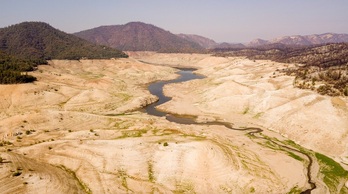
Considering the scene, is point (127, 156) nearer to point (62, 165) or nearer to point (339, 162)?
point (62, 165)

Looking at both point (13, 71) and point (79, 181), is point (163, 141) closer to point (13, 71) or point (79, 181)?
point (79, 181)

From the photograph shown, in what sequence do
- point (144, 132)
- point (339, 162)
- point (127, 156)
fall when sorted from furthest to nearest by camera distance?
point (144, 132) → point (339, 162) → point (127, 156)

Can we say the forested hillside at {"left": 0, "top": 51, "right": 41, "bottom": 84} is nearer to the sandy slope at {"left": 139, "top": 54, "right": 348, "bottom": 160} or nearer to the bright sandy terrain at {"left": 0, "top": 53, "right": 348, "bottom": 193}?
the bright sandy terrain at {"left": 0, "top": 53, "right": 348, "bottom": 193}

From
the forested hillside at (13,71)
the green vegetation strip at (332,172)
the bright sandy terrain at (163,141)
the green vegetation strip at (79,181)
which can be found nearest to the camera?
the green vegetation strip at (79,181)

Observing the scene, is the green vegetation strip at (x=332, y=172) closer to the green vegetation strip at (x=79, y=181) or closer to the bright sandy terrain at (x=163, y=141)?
the bright sandy terrain at (x=163, y=141)

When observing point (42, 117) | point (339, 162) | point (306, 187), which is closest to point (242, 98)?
point (339, 162)

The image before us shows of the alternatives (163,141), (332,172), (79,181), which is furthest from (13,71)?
(332,172)

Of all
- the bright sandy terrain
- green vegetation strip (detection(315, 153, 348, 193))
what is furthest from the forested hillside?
green vegetation strip (detection(315, 153, 348, 193))

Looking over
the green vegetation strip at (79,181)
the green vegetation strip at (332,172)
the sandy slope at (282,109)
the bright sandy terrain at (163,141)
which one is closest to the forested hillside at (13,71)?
the bright sandy terrain at (163,141)
